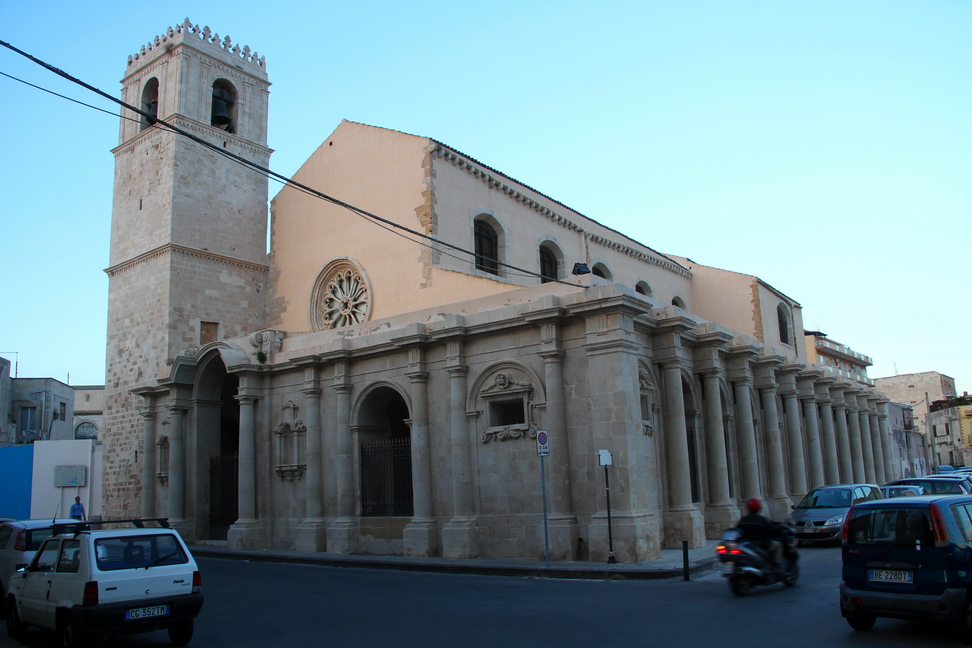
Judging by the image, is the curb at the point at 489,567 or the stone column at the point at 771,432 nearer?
the curb at the point at 489,567

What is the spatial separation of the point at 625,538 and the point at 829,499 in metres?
6.92

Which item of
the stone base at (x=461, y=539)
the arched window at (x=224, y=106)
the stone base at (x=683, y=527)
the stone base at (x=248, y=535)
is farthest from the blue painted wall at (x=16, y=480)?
the stone base at (x=683, y=527)

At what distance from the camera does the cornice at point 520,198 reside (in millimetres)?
24092

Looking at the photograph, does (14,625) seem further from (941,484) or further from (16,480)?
(16,480)

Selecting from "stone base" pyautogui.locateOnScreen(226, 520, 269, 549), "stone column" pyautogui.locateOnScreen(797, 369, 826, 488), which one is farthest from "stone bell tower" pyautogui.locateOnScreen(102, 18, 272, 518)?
"stone column" pyautogui.locateOnScreen(797, 369, 826, 488)

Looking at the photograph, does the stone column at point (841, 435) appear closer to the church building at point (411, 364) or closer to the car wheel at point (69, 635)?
the church building at point (411, 364)

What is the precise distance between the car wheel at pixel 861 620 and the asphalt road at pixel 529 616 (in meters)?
0.12

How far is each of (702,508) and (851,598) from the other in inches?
463

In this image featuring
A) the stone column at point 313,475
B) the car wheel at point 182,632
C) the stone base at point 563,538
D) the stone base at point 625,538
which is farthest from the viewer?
the stone column at point 313,475

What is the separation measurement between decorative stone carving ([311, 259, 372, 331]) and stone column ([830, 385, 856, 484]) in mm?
19562

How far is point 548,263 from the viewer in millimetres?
28875

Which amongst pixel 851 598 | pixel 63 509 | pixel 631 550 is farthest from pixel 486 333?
pixel 63 509

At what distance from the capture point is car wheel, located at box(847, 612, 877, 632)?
8.15 metres

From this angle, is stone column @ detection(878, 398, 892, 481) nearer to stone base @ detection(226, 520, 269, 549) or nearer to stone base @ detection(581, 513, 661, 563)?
stone base @ detection(581, 513, 661, 563)
